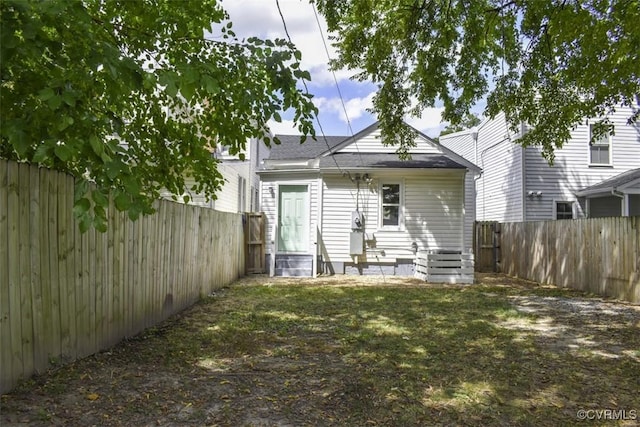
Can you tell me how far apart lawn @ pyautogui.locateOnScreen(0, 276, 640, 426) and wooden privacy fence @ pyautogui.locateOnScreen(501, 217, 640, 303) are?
3.62ft

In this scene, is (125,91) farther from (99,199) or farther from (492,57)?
(492,57)

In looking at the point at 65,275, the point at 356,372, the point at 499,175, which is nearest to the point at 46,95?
the point at 65,275

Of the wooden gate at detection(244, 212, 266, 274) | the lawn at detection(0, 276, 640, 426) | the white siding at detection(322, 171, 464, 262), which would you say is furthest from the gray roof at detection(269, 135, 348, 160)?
the lawn at detection(0, 276, 640, 426)

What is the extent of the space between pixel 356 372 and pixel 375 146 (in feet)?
31.2

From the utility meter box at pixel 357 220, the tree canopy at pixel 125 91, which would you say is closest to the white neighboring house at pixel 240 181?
the utility meter box at pixel 357 220

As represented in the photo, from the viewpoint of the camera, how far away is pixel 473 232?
1332 centimetres

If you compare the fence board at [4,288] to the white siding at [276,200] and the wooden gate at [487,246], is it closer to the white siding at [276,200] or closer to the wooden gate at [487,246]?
the white siding at [276,200]

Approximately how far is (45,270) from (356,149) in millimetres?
10132

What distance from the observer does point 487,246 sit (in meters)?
13.3

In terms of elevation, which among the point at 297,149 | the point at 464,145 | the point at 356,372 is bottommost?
the point at 356,372

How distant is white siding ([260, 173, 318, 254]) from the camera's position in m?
11.6

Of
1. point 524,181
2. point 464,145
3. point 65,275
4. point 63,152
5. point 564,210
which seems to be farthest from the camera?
point 464,145

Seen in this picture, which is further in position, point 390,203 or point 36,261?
point 390,203
